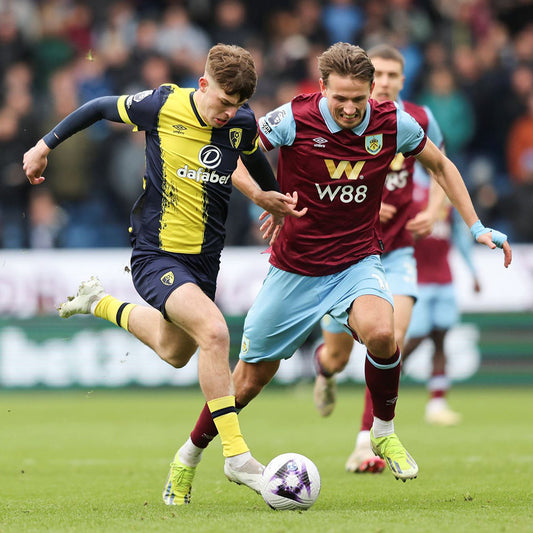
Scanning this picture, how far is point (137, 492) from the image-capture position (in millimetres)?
6938

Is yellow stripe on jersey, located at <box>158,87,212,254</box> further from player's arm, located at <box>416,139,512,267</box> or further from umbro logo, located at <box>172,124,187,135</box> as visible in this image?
player's arm, located at <box>416,139,512,267</box>

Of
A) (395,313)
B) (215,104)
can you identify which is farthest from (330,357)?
(215,104)

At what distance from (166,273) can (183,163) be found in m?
0.67

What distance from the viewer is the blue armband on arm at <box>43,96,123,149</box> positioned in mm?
6492

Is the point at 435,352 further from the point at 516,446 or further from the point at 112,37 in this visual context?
the point at 112,37

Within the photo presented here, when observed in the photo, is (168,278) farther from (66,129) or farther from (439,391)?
(439,391)

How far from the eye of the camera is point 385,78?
8.17 meters

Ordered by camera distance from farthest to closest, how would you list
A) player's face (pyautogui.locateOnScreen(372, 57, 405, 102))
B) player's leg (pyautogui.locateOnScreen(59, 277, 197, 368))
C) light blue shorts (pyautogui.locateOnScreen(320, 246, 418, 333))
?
light blue shorts (pyautogui.locateOnScreen(320, 246, 418, 333)), player's face (pyautogui.locateOnScreen(372, 57, 405, 102)), player's leg (pyautogui.locateOnScreen(59, 277, 197, 368))

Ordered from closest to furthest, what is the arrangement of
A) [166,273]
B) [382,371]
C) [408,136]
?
[166,273]
[382,371]
[408,136]

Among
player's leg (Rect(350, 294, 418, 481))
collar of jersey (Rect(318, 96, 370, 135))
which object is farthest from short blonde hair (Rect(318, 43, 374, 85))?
player's leg (Rect(350, 294, 418, 481))

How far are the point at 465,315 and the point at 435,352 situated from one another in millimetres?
2601

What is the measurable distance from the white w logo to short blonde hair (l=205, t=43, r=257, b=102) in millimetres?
714

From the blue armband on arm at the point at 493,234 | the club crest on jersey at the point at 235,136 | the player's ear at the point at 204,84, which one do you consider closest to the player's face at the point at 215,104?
the player's ear at the point at 204,84

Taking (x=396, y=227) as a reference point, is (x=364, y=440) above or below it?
below
